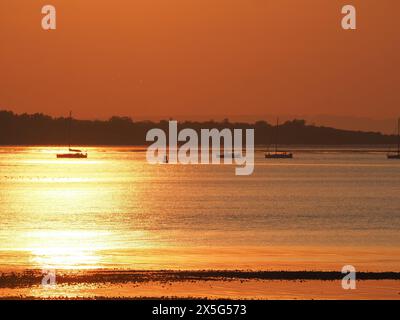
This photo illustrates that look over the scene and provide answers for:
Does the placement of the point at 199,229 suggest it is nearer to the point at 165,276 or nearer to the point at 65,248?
the point at 65,248

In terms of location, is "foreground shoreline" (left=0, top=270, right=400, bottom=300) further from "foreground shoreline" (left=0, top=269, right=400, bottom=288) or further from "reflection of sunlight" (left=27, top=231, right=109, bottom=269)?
"reflection of sunlight" (left=27, top=231, right=109, bottom=269)

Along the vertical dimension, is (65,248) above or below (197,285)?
above

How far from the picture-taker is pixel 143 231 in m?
59.3

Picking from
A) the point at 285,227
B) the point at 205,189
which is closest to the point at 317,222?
the point at 285,227

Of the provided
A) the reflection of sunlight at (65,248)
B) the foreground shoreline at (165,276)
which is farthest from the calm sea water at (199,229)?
the foreground shoreline at (165,276)

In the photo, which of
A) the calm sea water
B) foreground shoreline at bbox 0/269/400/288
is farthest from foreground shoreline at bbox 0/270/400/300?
the calm sea water

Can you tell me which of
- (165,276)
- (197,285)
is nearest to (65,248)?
(165,276)

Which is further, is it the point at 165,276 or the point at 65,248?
the point at 65,248

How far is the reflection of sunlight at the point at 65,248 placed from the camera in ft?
123

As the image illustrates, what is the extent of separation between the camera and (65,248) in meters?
45.3

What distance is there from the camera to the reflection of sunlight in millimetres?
37469

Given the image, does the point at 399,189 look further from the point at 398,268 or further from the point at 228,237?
the point at 398,268

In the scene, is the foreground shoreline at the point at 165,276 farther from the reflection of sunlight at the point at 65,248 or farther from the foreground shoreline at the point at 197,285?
the reflection of sunlight at the point at 65,248
